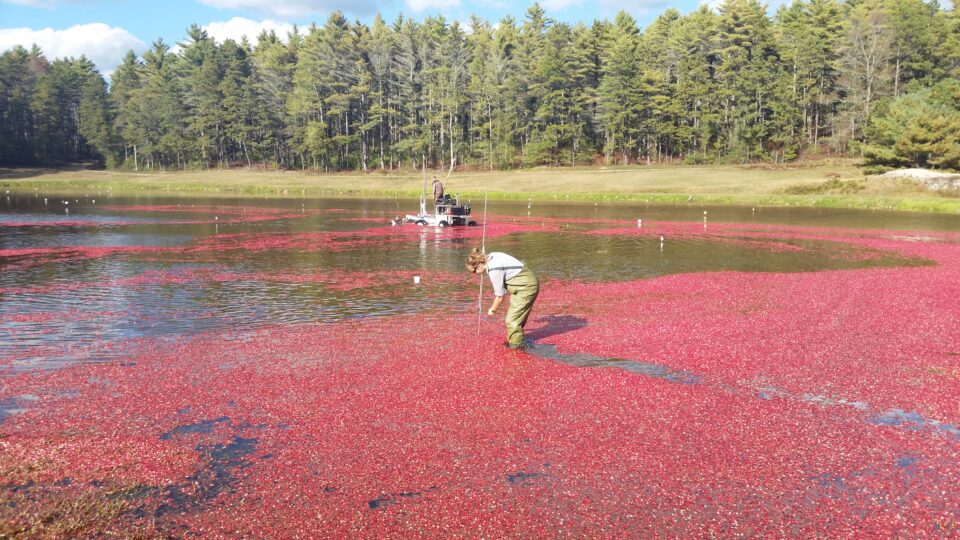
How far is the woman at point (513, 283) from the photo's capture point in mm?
15188

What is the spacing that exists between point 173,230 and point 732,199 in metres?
55.3

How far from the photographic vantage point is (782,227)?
46.8 meters

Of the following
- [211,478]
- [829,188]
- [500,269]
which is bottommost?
[211,478]

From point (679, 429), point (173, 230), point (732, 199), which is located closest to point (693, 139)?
point (732, 199)

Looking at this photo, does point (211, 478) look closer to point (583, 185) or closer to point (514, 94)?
point (583, 185)

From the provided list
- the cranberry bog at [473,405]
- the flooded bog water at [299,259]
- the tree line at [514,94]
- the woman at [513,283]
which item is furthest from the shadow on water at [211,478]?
the tree line at [514,94]

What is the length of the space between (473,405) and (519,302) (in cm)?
392

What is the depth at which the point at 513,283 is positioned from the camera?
15.4 meters

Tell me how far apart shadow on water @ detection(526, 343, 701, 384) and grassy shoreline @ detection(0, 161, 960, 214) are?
54.0 m

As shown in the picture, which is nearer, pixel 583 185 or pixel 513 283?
pixel 513 283

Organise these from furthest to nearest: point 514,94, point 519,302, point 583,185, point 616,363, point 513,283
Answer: point 514,94
point 583,185
point 513,283
point 519,302
point 616,363

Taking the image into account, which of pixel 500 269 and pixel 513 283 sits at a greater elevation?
A: pixel 500 269

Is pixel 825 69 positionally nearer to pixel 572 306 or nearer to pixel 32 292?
pixel 572 306

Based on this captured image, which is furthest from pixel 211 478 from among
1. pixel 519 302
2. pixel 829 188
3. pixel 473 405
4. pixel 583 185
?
pixel 583 185
